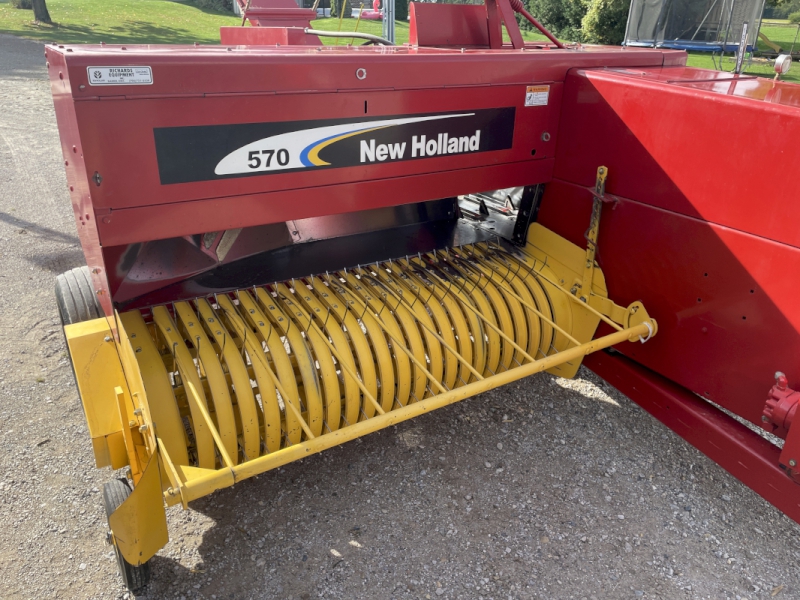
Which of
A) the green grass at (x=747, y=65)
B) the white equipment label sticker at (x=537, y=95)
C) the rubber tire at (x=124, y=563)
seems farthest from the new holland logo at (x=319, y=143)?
the green grass at (x=747, y=65)

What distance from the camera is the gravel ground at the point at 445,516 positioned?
7.91ft

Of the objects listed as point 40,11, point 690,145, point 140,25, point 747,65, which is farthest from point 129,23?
point 690,145

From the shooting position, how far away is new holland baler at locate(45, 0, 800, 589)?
2.17 metres

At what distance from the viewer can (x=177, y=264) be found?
2.85m

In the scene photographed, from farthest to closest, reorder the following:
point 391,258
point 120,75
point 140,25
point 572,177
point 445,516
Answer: point 140,25 < point 391,258 < point 572,177 < point 445,516 < point 120,75

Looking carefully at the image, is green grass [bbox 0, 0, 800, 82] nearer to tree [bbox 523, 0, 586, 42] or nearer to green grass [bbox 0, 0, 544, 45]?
green grass [bbox 0, 0, 544, 45]

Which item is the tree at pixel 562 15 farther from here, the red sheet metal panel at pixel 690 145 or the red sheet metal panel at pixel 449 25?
the red sheet metal panel at pixel 690 145

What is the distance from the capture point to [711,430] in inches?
104

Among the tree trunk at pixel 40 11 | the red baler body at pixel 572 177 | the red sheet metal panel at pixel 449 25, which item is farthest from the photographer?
the tree trunk at pixel 40 11

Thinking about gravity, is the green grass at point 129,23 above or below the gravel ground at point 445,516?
above

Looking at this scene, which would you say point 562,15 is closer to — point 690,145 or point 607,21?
point 607,21

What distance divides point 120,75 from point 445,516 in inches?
82.3

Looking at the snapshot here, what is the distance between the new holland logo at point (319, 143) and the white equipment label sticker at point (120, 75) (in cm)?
17

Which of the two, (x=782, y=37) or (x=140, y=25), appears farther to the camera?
(x=782, y=37)
